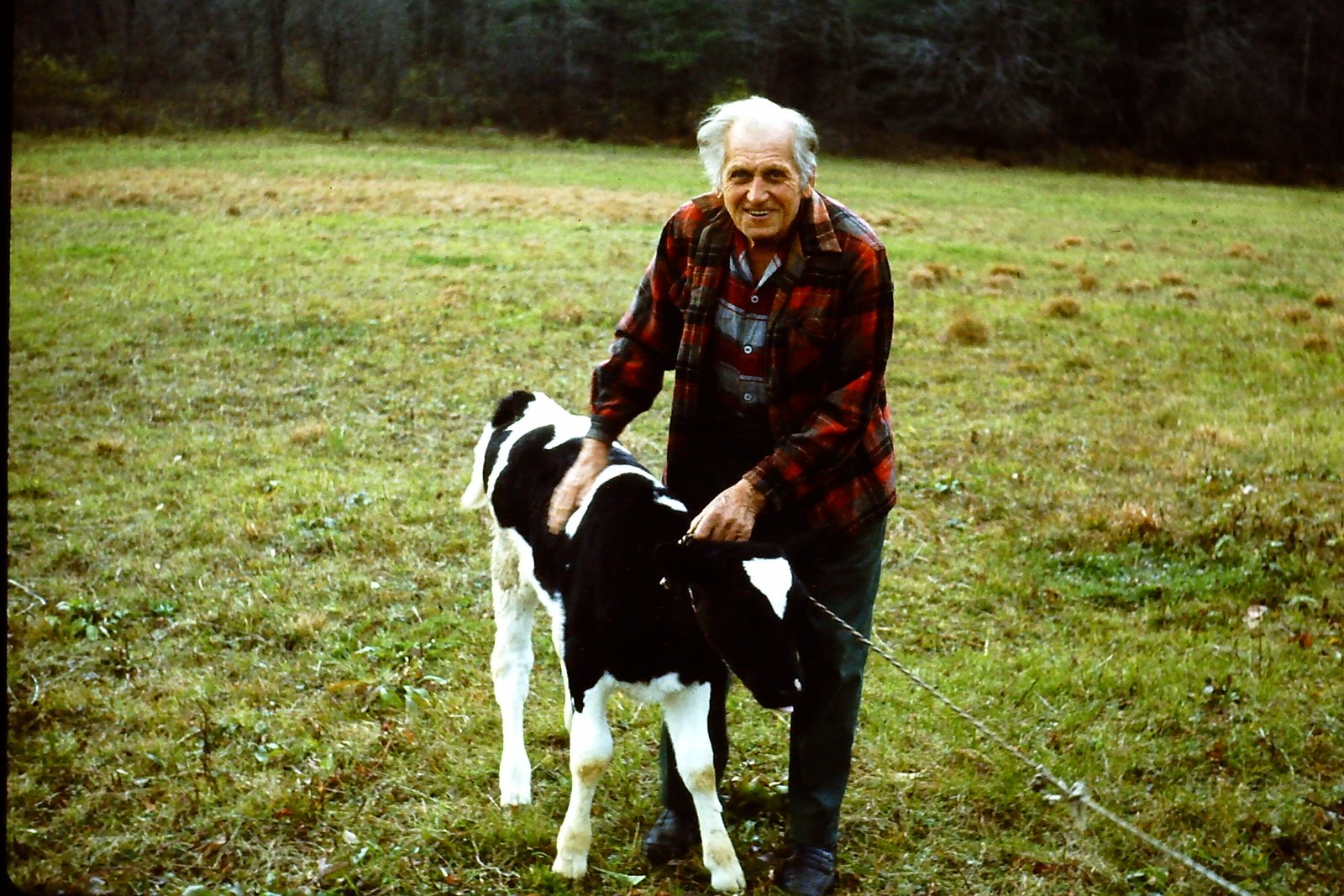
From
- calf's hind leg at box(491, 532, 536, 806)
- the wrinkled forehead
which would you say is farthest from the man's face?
calf's hind leg at box(491, 532, 536, 806)

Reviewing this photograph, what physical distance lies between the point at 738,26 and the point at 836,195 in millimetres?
16220

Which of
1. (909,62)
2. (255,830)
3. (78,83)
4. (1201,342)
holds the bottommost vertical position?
(255,830)

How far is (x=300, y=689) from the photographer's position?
5.32 meters

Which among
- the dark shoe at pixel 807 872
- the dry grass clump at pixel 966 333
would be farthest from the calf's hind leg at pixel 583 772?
the dry grass clump at pixel 966 333

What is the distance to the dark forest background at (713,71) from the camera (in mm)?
16672

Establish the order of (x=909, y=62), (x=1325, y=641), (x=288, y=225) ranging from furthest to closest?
(x=909, y=62) < (x=288, y=225) < (x=1325, y=641)

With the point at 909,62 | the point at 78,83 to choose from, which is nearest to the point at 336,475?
the point at 78,83

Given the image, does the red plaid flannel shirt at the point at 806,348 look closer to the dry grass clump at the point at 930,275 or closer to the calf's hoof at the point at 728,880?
the calf's hoof at the point at 728,880

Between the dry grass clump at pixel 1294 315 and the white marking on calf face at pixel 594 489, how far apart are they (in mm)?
11504

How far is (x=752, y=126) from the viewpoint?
11.5 feet

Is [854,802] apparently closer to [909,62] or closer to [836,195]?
[836,195]

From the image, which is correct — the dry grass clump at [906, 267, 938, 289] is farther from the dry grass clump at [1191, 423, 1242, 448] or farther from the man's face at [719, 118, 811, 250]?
the man's face at [719, 118, 811, 250]

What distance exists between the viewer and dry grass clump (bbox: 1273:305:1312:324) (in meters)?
13.1

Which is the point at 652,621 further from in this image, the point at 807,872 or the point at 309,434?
the point at 309,434
